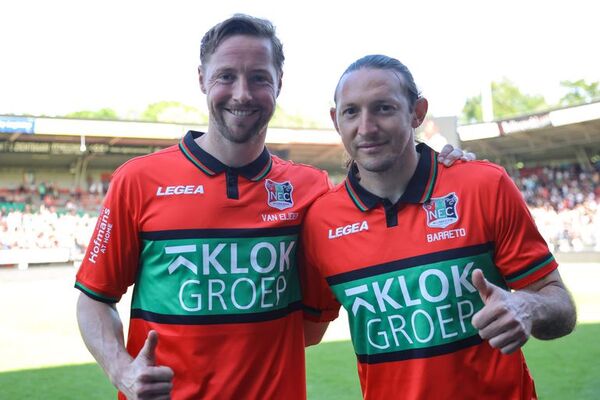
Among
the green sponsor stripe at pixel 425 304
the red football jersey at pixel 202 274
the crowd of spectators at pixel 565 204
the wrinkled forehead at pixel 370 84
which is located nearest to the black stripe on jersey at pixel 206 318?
the red football jersey at pixel 202 274

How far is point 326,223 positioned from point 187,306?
663mm

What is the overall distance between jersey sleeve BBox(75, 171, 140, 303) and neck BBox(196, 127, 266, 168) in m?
0.38

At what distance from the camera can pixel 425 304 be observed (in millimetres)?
2312

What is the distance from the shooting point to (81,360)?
7.60 meters

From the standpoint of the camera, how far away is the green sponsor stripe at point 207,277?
2.42 meters

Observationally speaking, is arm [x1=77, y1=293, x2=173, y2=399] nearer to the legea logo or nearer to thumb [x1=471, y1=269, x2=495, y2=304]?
the legea logo

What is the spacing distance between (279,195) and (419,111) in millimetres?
708

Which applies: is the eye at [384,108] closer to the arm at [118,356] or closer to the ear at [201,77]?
the ear at [201,77]

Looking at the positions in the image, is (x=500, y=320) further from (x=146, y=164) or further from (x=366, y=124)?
(x=146, y=164)

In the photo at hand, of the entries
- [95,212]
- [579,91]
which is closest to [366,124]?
[95,212]

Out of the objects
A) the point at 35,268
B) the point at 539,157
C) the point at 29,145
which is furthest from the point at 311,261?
the point at 539,157

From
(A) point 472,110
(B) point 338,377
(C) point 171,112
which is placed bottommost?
(B) point 338,377

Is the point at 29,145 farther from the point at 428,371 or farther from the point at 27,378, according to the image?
the point at 428,371

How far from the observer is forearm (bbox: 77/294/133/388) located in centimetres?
224
